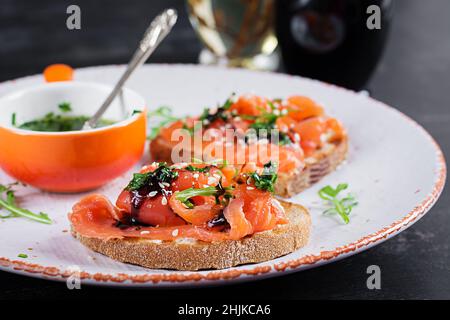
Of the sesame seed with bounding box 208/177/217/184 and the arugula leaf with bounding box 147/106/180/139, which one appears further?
the arugula leaf with bounding box 147/106/180/139

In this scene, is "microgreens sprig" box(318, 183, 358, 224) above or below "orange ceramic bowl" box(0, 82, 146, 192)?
below

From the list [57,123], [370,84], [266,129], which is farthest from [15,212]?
[370,84]

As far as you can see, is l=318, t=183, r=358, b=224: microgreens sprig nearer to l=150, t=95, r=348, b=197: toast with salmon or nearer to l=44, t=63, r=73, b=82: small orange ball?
l=150, t=95, r=348, b=197: toast with salmon

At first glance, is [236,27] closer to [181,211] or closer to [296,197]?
[296,197]

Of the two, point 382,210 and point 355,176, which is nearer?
point 382,210

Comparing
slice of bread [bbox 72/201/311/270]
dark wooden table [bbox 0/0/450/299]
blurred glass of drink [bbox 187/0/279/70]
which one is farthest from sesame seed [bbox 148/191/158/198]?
blurred glass of drink [bbox 187/0/279/70]
